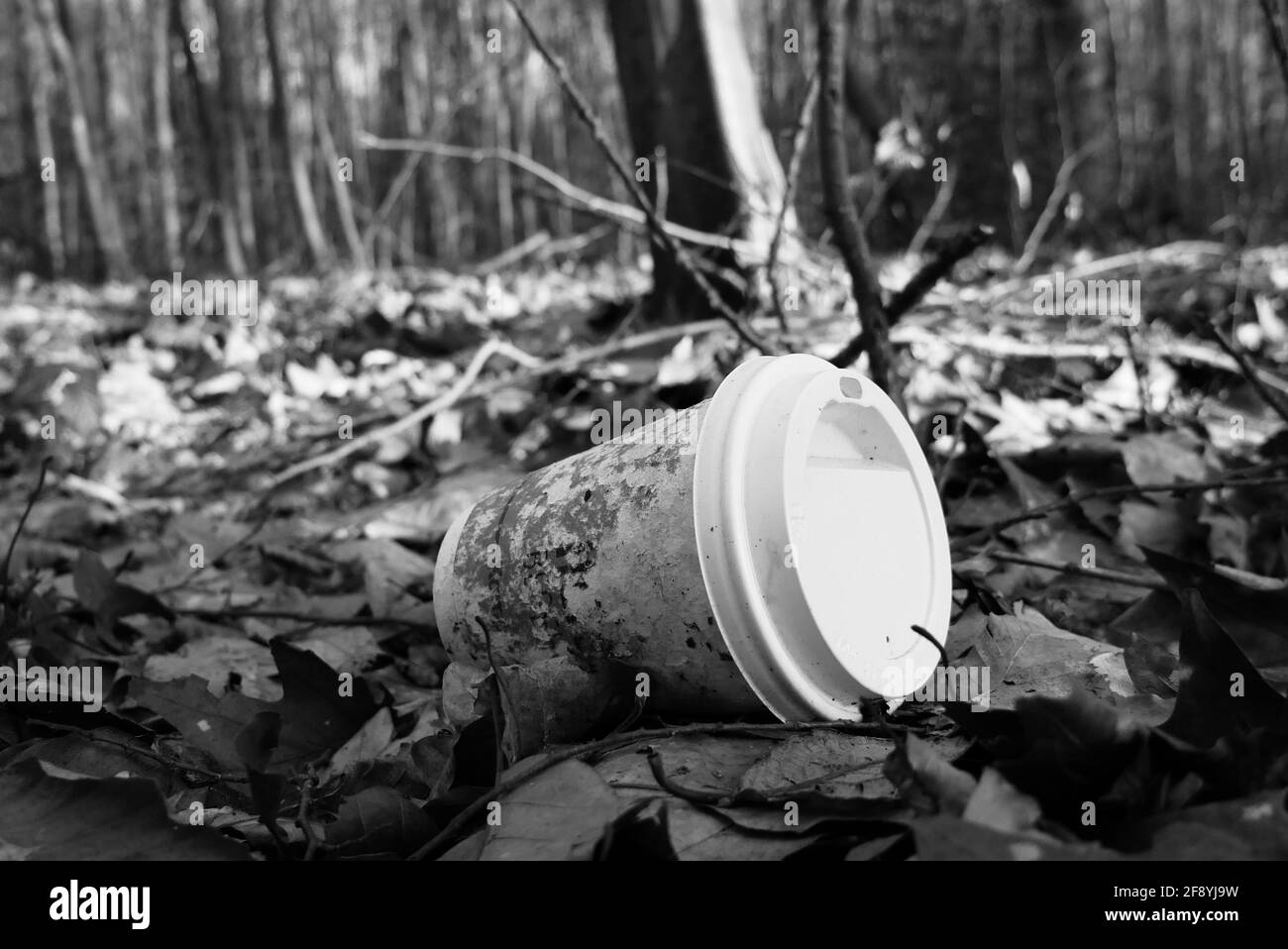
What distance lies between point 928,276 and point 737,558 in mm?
979

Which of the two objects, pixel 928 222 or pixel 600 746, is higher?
pixel 928 222

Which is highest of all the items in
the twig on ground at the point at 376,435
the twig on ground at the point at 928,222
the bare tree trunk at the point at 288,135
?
the bare tree trunk at the point at 288,135

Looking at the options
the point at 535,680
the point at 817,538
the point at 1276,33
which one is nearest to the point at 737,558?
the point at 817,538

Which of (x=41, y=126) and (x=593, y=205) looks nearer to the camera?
(x=593, y=205)

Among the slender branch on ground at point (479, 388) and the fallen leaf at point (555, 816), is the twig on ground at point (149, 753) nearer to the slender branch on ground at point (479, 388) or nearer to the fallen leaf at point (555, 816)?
the fallen leaf at point (555, 816)

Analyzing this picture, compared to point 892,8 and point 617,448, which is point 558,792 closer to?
point 617,448

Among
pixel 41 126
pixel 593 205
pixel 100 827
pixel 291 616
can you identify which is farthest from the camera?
pixel 41 126

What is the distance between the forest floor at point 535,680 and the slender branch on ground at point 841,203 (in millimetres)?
337

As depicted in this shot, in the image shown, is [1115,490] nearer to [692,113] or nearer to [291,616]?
[291,616]

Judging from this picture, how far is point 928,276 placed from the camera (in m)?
2.16

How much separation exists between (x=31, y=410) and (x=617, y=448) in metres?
3.15

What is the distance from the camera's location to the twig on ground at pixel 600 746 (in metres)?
1.30

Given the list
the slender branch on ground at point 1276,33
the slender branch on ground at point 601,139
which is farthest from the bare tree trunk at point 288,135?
the slender branch on ground at point 1276,33

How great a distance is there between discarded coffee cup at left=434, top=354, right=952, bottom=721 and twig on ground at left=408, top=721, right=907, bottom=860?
0.04 m
